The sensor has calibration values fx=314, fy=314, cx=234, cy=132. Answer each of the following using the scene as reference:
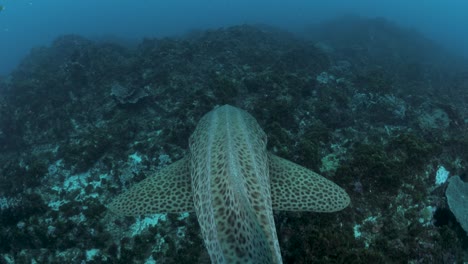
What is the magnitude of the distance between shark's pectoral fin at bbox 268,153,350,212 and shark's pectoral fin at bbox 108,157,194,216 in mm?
1947

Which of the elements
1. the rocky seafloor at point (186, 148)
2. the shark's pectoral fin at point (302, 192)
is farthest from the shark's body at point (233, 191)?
the rocky seafloor at point (186, 148)

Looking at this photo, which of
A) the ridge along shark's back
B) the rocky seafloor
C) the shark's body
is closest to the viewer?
the ridge along shark's back

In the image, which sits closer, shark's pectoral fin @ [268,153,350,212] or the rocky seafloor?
shark's pectoral fin @ [268,153,350,212]

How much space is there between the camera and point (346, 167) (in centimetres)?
948

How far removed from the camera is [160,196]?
7.11m

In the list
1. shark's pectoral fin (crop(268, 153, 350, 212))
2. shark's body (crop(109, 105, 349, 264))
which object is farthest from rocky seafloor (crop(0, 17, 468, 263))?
shark's body (crop(109, 105, 349, 264))

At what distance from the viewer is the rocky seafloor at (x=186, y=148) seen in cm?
799

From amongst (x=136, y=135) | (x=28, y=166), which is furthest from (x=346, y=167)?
(x=28, y=166)

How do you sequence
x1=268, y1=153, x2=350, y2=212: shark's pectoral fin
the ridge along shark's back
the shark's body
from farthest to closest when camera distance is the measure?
x1=268, y1=153, x2=350, y2=212: shark's pectoral fin < the shark's body < the ridge along shark's back

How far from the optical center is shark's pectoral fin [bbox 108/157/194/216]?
686cm

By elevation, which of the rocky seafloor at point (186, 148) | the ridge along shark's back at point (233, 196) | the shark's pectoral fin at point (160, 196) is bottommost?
the rocky seafloor at point (186, 148)

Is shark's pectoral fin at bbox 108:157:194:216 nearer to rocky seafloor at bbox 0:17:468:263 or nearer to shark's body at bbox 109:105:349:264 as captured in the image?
shark's body at bbox 109:105:349:264

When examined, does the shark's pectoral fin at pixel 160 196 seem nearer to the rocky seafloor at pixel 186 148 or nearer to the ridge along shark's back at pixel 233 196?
the ridge along shark's back at pixel 233 196

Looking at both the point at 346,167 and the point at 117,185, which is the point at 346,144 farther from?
the point at 117,185
